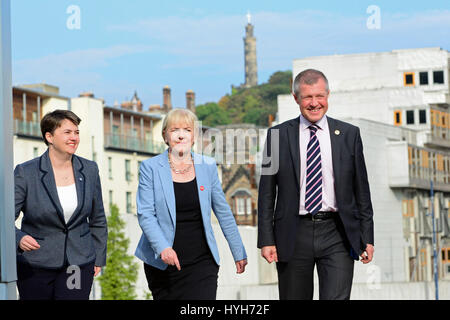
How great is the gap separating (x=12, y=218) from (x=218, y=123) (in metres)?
126

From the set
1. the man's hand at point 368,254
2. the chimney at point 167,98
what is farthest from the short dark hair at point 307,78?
the chimney at point 167,98

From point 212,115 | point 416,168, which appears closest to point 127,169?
point 416,168

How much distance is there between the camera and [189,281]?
309 inches

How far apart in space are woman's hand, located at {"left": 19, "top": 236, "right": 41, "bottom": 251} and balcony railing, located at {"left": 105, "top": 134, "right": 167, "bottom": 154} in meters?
81.4

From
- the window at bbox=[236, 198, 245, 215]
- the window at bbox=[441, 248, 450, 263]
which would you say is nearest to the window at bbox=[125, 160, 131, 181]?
the window at bbox=[236, 198, 245, 215]

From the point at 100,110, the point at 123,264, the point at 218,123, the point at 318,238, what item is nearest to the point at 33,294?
the point at 318,238

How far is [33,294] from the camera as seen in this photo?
7.77 metres

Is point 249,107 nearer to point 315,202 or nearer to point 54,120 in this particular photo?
point 54,120

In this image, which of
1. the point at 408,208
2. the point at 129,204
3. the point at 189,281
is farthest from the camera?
the point at 129,204

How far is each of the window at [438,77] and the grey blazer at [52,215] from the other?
83666 millimetres

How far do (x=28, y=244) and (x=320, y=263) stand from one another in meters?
2.04

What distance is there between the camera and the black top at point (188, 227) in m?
7.76
